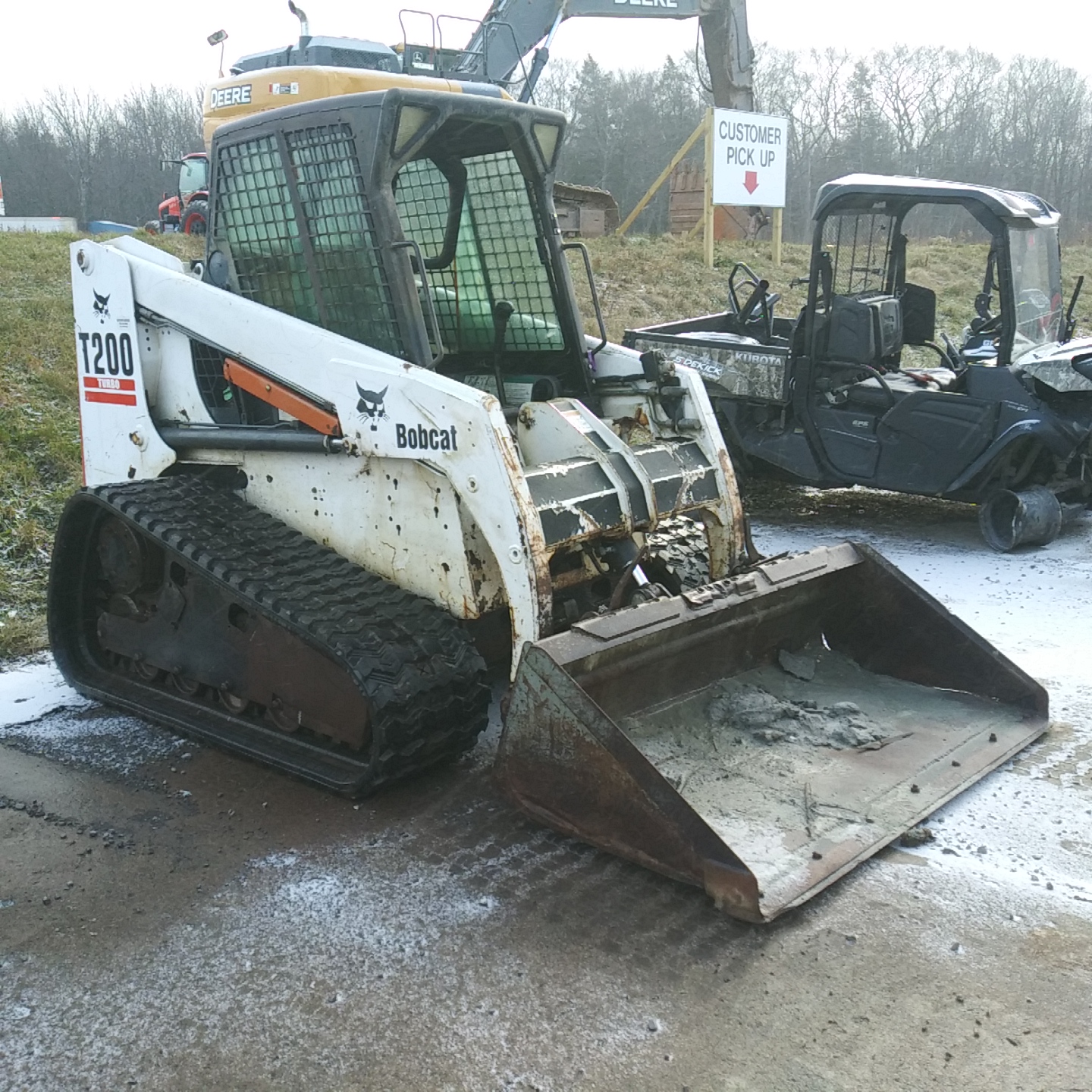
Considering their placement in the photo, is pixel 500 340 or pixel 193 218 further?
pixel 193 218

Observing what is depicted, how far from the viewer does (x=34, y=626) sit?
555cm

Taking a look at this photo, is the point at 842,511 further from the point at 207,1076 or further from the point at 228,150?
the point at 207,1076

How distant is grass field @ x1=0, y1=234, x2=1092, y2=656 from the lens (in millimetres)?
6410

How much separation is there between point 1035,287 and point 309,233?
4.63m

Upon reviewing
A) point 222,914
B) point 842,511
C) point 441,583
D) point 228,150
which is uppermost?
point 228,150

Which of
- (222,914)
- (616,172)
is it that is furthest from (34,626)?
(616,172)

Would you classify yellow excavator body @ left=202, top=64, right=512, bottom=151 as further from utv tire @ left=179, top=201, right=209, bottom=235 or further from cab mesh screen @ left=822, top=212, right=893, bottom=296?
cab mesh screen @ left=822, top=212, right=893, bottom=296

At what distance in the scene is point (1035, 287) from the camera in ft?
23.4

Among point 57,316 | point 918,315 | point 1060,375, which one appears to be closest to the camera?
point 1060,375

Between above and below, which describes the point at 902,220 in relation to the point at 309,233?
below

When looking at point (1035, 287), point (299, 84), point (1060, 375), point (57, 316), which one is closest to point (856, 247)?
point (1035, 287)

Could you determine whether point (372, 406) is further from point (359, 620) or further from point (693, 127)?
point (693, 127)

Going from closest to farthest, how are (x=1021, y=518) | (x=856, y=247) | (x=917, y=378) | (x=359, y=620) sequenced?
(x=359, y=620) < (x=1021, y=518) < (x=917, y=378) < (x=856, y=247)

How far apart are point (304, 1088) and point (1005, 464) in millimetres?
5453
